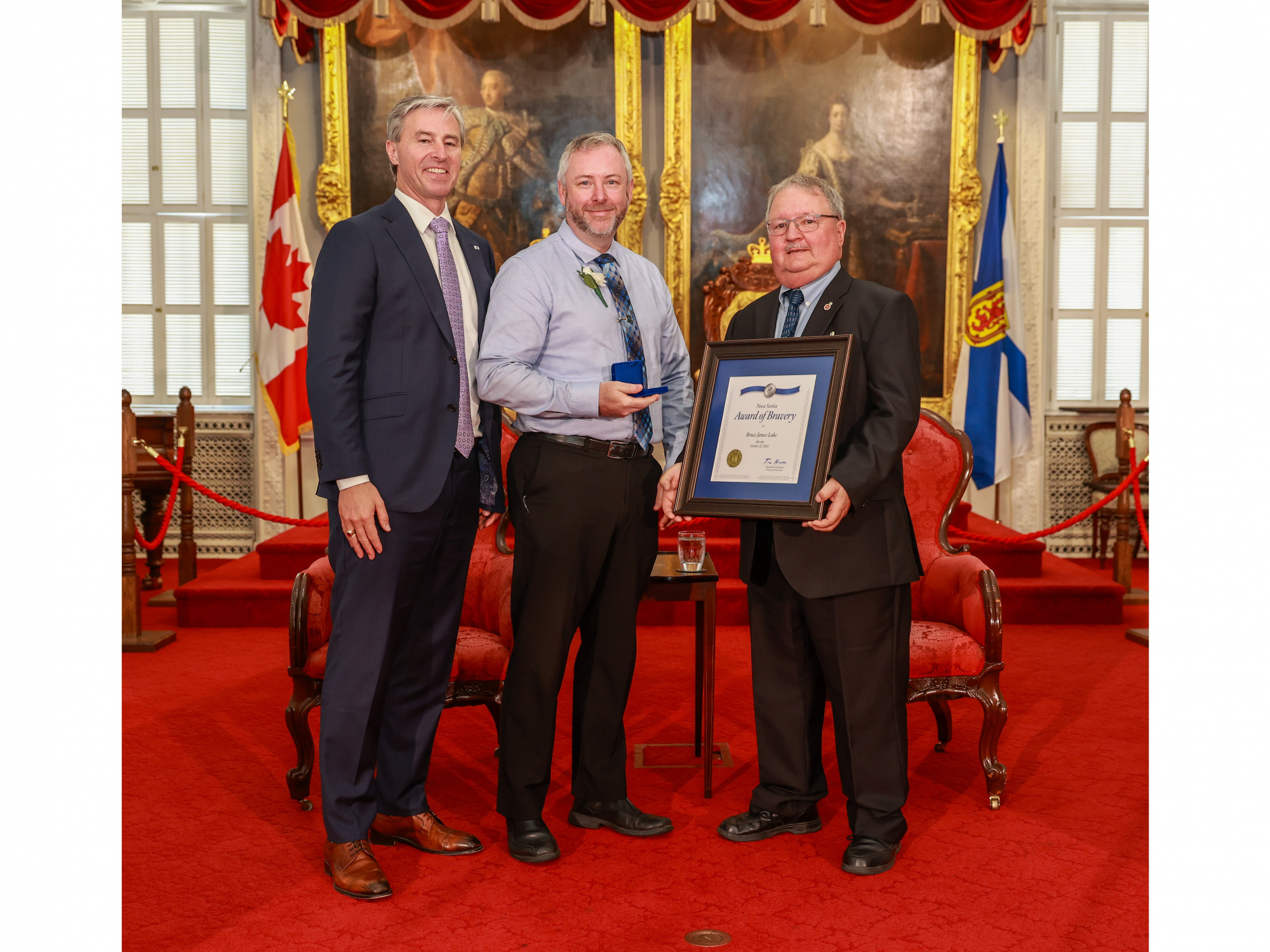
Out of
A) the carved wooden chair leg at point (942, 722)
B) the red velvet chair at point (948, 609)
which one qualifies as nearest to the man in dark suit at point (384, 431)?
the red velvet chair at point (948, 609)

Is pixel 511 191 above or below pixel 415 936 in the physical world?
above

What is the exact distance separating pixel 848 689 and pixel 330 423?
4.82 ft

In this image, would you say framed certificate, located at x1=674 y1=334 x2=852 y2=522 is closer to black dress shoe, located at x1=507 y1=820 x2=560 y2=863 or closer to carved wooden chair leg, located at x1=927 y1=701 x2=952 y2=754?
black dress shoe, located at x1=507 y1=820 x2=560 y2=863

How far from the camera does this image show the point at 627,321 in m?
2.76

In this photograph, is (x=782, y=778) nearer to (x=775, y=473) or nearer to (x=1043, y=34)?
(x=775, y=473)

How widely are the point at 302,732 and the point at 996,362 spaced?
5691mm

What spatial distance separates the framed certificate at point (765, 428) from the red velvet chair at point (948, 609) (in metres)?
0.84

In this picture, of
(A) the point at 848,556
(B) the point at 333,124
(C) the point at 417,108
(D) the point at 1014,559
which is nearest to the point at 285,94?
(B) the point at 333,124

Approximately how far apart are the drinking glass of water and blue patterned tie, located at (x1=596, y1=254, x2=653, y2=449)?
0.64 m

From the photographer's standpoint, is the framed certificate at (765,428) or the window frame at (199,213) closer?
the framed certificate at (765,428)

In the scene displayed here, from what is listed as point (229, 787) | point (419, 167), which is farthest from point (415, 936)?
point (419, 167)

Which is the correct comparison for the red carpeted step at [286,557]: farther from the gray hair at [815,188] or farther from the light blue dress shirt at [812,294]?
the gray hair at [815,188]

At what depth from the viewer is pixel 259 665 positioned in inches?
195

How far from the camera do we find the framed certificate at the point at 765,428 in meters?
2.49
